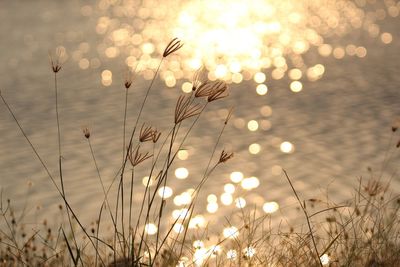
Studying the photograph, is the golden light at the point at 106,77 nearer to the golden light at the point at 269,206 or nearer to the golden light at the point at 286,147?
the golden light at the point at 286,147

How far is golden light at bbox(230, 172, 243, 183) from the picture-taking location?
10.7m

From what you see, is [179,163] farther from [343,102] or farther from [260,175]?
[343,102]

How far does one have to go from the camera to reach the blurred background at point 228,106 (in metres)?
10.2

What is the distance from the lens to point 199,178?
10.9 metres

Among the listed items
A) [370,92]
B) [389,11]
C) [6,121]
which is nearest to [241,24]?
[389,11]

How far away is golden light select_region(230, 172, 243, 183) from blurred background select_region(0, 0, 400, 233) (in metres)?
0.01

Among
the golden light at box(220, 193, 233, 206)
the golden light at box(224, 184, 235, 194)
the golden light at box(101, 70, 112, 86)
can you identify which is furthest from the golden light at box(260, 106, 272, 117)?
the golden light at box(220, 193, 233, 206)

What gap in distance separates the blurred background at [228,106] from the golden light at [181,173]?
29 millimetres

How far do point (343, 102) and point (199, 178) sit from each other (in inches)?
217

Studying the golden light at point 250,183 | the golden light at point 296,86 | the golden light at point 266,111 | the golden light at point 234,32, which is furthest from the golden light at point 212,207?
the golden light at point 296,86

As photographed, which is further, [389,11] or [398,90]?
[389,11]

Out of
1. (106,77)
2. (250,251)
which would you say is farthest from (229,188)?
(106,77)

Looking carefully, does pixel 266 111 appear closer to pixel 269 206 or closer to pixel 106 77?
pixel 106 77

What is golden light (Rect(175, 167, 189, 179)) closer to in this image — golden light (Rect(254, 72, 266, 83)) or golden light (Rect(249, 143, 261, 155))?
golden light (Rect(249, 143, 261, 155))
